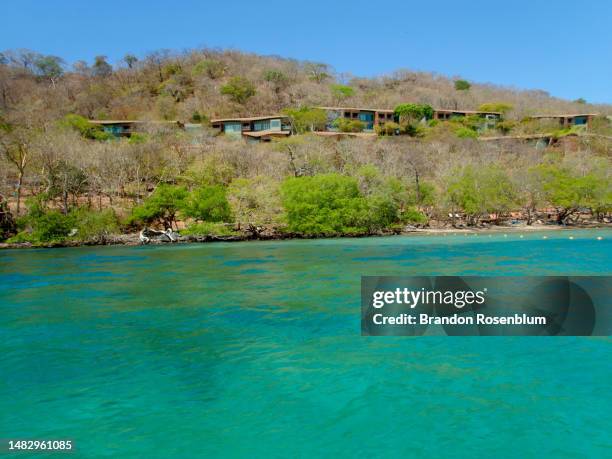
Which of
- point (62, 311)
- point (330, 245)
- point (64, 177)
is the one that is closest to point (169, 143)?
point (64, 177)

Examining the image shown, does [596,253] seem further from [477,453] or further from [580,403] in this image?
[477,453]

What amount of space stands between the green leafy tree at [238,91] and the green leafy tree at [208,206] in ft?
Answer: 207

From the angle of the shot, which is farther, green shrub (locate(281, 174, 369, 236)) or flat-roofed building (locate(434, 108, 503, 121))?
flat-roofed building (locate(434, 108, 503, 121))

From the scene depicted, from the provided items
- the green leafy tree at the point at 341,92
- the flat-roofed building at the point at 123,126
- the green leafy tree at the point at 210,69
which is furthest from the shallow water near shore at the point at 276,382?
the green leafy tree at the point at 210,69

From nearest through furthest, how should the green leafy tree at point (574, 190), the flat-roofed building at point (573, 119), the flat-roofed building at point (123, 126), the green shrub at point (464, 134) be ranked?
the green leafy tree at point (574, 190) → the green shrub at point (464, 134) → the flat-roofed building at point (123, 126) → the flat-roofed building at point (573, 119)

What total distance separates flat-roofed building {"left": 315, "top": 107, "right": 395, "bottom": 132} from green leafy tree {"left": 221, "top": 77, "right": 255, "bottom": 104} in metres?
23.4

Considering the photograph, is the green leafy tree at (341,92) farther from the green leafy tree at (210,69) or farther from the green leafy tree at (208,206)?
the green leafy tree at (208,206)

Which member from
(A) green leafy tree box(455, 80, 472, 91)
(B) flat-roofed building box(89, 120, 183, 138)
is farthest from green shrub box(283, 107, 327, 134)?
(A) green leafy tree box(455, 80, 472, 91)

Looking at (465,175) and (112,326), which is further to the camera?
(465,175)

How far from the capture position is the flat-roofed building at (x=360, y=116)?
8581cm

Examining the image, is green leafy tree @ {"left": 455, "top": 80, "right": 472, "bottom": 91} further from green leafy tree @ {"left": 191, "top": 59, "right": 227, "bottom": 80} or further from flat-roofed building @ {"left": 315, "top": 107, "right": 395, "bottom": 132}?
green leafy tree @ {"left": 191, "top": 59, "right": 227, "bottom": 80}

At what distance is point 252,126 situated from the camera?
82.9 metres

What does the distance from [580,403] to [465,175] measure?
152ft

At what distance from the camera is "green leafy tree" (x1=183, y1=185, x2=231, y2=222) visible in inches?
1719
